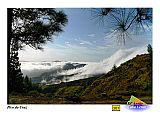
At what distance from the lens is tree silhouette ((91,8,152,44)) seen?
2846 millimetres

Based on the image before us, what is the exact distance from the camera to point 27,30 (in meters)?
2.90

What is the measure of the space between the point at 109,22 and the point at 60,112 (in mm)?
645

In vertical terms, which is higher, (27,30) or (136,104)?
(27,30)

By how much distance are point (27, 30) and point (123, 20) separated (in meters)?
0.62

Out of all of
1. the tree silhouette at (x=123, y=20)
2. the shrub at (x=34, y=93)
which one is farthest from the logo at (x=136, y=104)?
the shrub at (x=34, y=93)

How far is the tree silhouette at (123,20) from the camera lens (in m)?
2.85

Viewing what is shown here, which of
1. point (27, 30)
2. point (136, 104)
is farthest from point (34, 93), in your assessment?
point (136, 104)

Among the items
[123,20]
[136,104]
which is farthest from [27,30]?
[136,104]

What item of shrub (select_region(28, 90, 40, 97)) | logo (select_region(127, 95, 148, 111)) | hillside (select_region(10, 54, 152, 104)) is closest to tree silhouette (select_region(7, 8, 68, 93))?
shrub (select_region(28, 90, 40, 97))

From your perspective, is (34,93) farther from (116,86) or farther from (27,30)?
(116,86)

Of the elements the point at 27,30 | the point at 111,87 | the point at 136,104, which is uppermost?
the point at 27,30
